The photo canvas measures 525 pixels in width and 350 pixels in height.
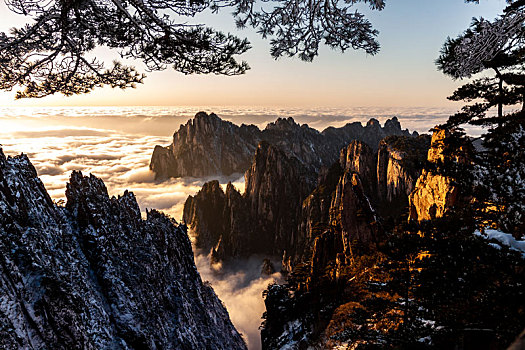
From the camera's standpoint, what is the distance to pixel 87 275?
2169 centimetres

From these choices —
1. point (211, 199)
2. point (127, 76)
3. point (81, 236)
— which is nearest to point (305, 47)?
point (127, 76)

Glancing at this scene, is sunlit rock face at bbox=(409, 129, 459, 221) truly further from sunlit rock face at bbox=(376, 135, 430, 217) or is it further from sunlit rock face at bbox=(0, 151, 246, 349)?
sunlit rock face at bbox=(376, 135, 430, 217)

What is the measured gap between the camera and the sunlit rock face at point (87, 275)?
592 inches

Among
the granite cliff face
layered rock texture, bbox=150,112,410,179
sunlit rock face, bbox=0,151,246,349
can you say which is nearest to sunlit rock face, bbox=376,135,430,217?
the granite cliff face

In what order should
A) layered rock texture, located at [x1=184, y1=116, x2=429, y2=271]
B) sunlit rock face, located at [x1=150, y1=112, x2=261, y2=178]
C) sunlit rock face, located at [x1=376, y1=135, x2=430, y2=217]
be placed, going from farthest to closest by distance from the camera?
sunlit rock face, located at [x1=150, y1=112, x2=261, y2=178] → layered rock texture, located at [x1=184, y1=116, x2=429, y2=271] → sunlit rock face, located at [x1=376, y1=135, x2=430, y2=217]

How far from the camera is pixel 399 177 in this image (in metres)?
58.5

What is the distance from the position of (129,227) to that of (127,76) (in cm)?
2613

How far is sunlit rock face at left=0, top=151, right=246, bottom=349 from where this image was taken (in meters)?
15.0

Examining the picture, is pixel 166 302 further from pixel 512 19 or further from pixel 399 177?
pixel 399 177

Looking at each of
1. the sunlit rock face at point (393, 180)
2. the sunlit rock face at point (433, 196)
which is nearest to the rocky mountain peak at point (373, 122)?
the sunlit rock face at point (393, 180)

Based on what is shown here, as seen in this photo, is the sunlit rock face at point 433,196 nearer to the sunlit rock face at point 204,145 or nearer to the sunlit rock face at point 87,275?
the sunlit rock face at point 87,275

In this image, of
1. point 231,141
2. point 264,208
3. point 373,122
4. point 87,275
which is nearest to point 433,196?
point 87,275

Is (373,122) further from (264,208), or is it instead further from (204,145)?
(264,208)

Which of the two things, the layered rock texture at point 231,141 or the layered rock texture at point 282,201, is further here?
the layered rock texture at point 231,141
